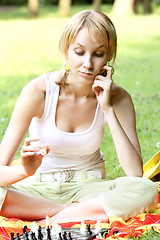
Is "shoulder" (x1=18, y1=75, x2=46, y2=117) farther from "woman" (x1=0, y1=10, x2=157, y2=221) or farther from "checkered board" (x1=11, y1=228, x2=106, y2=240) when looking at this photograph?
"checkered board" (x1=11, y1=228, x2=106, y2=240)

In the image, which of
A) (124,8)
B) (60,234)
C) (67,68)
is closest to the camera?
(60,234)

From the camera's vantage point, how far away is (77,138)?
11.9ft

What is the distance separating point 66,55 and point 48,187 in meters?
0.98

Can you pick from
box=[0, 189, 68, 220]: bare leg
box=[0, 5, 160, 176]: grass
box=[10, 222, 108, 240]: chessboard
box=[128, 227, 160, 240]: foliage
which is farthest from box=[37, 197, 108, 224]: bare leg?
box=[0, 5, 160, 176]: grass

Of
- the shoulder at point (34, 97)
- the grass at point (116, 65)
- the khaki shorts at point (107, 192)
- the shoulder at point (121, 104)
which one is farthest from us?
the grass at point (116, 65)

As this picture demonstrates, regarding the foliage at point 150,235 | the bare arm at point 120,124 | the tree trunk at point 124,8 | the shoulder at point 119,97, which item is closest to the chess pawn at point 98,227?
the foliage at point 150,235

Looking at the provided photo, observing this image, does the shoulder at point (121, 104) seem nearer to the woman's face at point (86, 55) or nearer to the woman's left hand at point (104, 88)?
the woman's left hand at point (104, 88)

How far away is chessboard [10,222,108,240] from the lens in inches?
115

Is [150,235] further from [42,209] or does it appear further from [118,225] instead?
[42,209]

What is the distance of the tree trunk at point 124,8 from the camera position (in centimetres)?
2234

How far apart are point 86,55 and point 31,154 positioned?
84 cm

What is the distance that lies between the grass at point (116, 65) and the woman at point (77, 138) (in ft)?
1.02

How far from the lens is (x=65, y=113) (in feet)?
12.1

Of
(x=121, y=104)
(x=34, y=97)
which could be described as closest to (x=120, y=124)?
(x=121, y=104)
